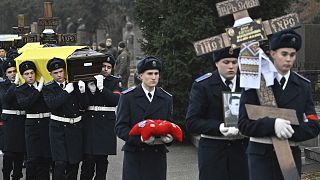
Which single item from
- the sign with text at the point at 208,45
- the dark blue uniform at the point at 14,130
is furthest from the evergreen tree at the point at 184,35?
the sign with text at the point at 208,45

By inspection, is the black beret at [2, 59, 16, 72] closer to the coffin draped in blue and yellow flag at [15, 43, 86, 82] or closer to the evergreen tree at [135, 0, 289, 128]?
the coffin draped in blue and yellow flag at [15, 43, 86, 82]

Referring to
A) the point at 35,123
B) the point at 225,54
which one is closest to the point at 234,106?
the point at 225,54

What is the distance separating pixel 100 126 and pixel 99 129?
0.14 ft

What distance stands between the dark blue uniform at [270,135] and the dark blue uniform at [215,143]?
2.77 ft

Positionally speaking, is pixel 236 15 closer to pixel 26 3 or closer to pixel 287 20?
pixel 287 20

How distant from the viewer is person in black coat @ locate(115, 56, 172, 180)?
279 inches

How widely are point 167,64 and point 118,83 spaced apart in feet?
8.64

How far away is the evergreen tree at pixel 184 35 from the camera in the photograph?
38.9 feet

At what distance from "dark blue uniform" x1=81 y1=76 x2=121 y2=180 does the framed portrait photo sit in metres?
2.94

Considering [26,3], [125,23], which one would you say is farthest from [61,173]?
[26,3]

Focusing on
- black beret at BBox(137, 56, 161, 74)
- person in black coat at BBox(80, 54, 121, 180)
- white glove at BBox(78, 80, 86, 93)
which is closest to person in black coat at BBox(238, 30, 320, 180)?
black beret at BBox(137, 56, 161, 74)

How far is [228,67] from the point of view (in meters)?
6.61

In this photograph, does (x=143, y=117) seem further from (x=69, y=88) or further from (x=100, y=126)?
(x=100, y=126)

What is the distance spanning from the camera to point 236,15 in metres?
5.90
